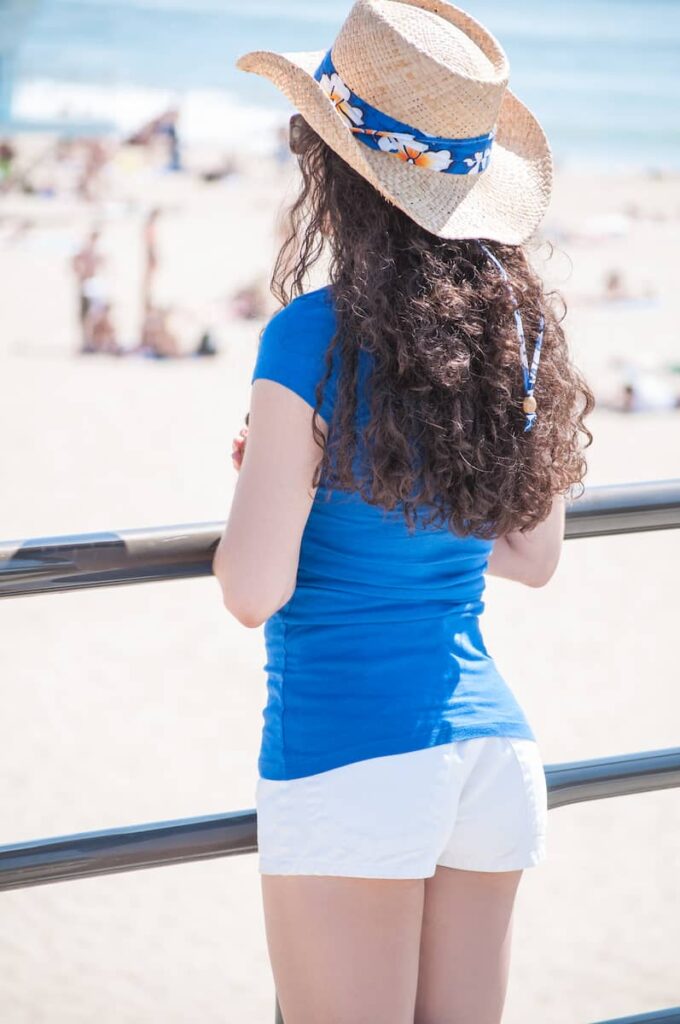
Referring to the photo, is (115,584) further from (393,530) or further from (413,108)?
(413,108)

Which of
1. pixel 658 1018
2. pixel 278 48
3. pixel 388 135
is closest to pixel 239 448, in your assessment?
pixel 388 135

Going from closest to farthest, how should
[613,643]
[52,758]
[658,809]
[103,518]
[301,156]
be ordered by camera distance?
[301,156] < [658,809] < [52,758] < [613,643] < [103,518]

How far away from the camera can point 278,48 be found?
50.8m

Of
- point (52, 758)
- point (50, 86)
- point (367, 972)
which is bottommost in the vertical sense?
point (50, 86)

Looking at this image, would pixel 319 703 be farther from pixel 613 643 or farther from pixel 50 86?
pixel 50 86

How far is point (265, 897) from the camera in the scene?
1.39 m

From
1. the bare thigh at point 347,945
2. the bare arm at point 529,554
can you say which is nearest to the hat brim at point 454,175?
the bare arm at point 529,554

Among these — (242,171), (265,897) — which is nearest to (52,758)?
(265,897)

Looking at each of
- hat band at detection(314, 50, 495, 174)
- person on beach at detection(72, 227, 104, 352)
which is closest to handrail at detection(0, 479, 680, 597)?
hat band at detection(314, 50, 495, 174)

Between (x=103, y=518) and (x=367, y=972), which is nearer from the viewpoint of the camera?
(x=367, y=972)

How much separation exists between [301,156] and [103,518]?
6960 mm

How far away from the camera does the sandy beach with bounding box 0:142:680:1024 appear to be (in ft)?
11.4

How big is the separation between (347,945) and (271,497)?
512 mm

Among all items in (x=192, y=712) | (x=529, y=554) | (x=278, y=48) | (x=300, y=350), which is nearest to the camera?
(x=300, y=350)
